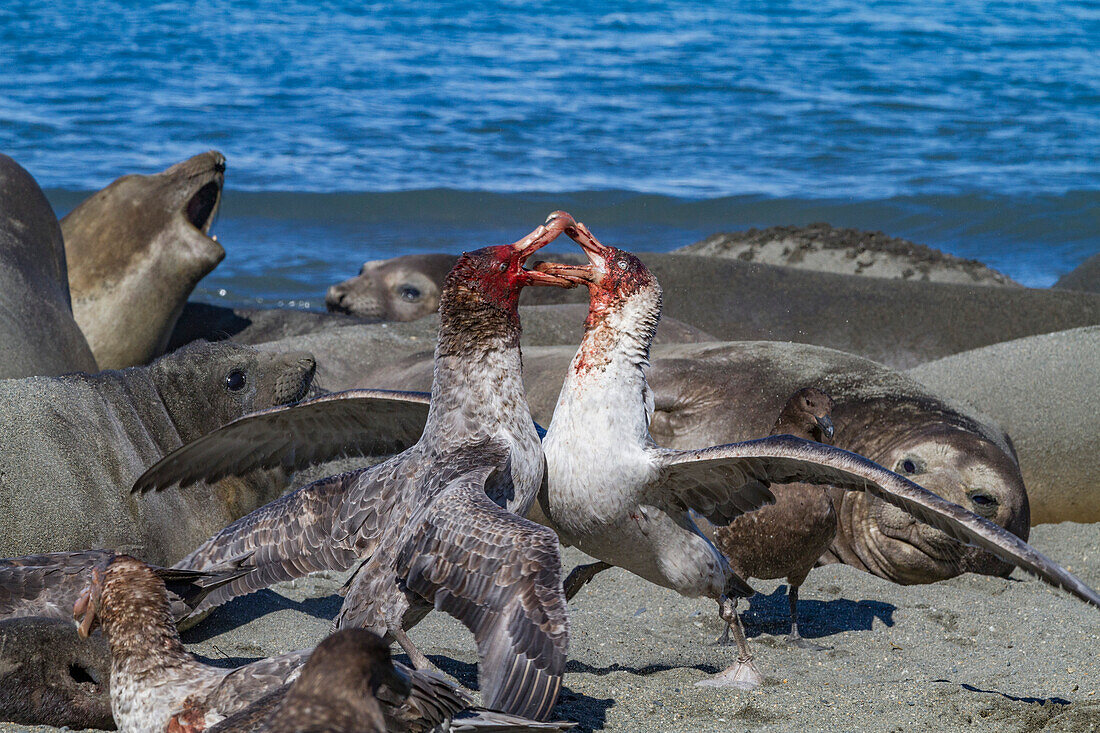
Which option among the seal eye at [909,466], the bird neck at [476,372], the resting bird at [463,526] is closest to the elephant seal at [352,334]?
the seal eye at [909,466]

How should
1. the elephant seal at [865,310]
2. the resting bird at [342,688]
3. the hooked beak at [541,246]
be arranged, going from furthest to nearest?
the elephant seal at [865,310], the hooked beak at [541,246], the resting bird at [342,688]

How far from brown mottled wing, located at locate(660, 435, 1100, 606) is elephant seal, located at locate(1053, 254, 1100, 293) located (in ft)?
23.3

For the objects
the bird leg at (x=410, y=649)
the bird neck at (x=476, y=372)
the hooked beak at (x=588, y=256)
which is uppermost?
the hooked beak at (x=588, y=256)

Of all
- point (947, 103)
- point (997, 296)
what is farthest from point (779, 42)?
point (997, 296)

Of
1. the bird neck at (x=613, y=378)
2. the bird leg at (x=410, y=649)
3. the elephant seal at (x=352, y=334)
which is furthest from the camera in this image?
the elephant seal at (x=352, y=334)

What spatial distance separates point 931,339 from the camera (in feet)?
27.0

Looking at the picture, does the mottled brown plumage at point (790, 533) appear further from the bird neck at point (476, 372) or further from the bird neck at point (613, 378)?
the bird neck at point (476, 372)

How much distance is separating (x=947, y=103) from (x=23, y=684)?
70.5 feet

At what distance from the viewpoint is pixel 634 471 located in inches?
154

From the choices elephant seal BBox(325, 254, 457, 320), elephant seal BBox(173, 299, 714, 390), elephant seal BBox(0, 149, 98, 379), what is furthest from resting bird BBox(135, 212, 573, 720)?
elephant seal BBox(325, 254, 457, 320)

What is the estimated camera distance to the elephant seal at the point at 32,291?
6.21 m

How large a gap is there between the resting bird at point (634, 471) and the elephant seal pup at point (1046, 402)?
2.79m

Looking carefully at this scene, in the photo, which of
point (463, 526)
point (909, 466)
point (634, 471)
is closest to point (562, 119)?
point (909, 466)

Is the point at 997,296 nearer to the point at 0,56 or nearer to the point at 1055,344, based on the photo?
the point at 1055,344
